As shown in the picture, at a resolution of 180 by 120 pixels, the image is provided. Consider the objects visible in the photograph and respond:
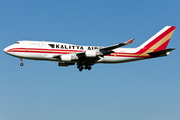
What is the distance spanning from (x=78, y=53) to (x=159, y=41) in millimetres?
16086

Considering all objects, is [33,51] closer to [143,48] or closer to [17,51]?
[17,51]

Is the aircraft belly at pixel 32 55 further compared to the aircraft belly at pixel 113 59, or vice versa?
the aircraft belly at pixel 113 59

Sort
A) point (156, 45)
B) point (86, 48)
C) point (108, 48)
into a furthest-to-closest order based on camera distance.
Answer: point (156, 45) → point (86, 48) → point (108, 48)

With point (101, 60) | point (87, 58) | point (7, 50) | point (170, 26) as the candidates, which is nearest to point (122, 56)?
point (101, 60)

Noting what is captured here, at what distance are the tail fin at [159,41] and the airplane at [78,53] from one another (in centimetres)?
44

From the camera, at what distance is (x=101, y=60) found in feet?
150

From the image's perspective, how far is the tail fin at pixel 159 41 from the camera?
160ft

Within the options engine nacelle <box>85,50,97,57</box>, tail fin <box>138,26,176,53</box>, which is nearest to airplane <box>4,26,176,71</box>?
engine nacelle <box>85,50,97,57</box>

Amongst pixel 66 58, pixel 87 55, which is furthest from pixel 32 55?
pixel 87 55

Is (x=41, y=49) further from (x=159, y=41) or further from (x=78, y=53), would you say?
(x=159, y=41)

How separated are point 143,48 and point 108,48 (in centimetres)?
913

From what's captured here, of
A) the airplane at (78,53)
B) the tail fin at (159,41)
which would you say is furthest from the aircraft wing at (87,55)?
the tail fin at (159,41)

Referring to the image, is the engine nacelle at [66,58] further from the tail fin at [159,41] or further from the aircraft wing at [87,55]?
the tail fin at [159,41]

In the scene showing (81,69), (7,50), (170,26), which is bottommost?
(81,69)
